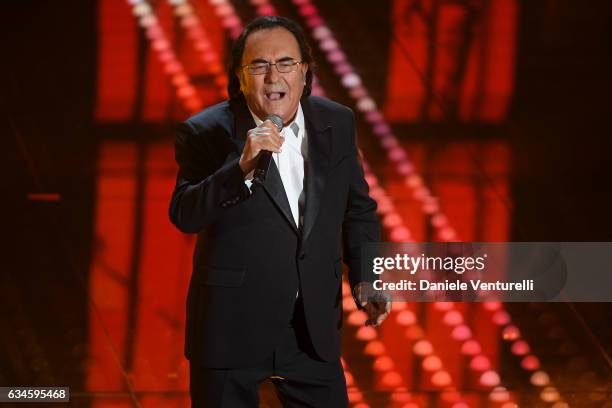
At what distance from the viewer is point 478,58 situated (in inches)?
162

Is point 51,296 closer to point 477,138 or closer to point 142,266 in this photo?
point 142,266

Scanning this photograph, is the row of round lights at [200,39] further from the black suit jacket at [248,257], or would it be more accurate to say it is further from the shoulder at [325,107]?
the black suit jacket at [248,257]

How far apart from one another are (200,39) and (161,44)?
0.54 ft

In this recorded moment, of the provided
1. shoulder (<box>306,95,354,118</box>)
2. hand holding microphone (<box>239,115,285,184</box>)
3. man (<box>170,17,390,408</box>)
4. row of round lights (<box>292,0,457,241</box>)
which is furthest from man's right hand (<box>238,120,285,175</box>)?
row of round lights (<box>292,0,457,241</box>)

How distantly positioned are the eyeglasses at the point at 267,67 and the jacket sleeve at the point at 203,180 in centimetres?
13

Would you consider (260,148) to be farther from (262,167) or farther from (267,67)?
(267,67)

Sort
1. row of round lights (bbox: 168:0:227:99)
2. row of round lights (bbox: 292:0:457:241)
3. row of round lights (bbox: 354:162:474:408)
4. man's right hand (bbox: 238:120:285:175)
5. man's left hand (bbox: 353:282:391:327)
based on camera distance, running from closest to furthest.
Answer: man's right hand (bbox: 238:120:285:175) → man's left hand (bbox: 353:282:391:327) → row of round lights (bbox: 354:162:474:408) → row of round lights (bbox: 292:0:457:241) → row of round lights (bbox: 168:0:227:99)

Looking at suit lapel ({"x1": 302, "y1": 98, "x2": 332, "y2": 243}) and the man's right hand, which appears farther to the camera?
suit lapel ({"x1": 302, "y1": 98, "x2": 332, "y2": 243})

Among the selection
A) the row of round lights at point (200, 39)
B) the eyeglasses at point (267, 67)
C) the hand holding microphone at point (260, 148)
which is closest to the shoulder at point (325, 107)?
the eyeglasses at point (267, 67)

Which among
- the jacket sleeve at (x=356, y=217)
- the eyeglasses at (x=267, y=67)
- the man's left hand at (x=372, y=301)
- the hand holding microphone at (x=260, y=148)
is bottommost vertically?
the man's left hand at (x=372, y=301)

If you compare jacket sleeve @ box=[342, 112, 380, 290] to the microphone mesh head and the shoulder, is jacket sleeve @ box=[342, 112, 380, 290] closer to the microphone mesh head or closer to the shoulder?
the shoulder

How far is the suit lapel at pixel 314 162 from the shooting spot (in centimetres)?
175

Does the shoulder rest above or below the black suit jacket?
above

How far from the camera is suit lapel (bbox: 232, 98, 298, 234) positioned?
1.73 meters
